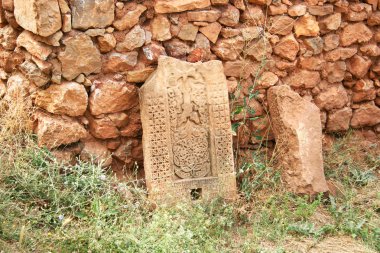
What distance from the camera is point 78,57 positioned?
4.30m

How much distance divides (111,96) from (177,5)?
807 mm

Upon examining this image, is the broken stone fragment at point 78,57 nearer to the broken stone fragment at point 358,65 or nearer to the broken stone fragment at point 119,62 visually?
the broken stone fragment at point 119,62

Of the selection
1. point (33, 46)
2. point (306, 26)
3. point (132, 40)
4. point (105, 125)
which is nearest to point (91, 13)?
point (132, 40)

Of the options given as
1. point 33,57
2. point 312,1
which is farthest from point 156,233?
point 312,1

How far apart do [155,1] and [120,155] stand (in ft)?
3.79

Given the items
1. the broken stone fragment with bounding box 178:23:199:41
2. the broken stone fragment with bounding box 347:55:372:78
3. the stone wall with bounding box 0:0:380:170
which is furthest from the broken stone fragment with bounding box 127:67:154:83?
the broken stone fragment with bounding box 347:55:372:78

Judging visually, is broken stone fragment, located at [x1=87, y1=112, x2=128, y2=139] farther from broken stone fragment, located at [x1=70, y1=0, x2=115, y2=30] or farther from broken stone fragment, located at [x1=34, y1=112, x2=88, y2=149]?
broken stone fragment, located at [x1=70, y1=0, x2=115, y2=30]

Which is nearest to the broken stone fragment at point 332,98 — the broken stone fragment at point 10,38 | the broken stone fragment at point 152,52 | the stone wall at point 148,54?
the stone wall at point 148,54

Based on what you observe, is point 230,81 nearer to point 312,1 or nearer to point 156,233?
point 312,1

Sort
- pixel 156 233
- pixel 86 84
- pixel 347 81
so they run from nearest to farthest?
pixel 156 233, pixel 86 84, pixel 347 81

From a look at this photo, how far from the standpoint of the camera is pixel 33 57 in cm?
434

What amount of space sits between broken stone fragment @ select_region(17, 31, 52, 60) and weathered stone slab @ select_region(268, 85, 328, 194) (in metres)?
1.78

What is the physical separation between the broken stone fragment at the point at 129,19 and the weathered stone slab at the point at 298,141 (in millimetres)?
1237

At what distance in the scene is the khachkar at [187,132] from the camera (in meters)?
4.41
